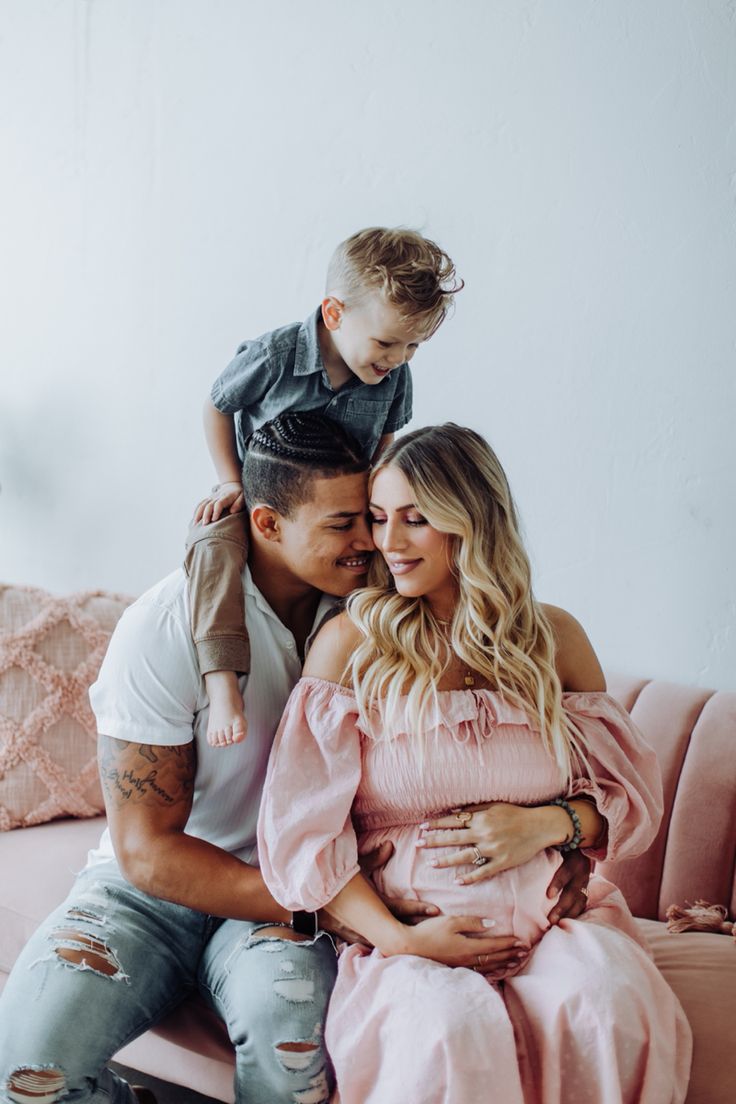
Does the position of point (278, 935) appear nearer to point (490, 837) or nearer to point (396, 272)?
point (490, 837)

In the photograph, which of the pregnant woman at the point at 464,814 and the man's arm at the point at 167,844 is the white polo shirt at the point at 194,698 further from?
the pregnant woman at the point at 464,814

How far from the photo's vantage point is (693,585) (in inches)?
88.7

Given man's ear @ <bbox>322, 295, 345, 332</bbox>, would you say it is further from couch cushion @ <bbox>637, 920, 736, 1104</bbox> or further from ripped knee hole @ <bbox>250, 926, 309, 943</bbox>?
couch cushion @ <bbox>637, 920, 736, 1104</bbox>

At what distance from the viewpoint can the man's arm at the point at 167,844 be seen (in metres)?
1.67

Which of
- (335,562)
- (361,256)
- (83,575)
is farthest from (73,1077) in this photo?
(83,575)

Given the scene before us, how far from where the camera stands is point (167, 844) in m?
1.68

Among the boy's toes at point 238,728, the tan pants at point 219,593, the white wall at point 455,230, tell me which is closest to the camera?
the boy's toes at point 238,728

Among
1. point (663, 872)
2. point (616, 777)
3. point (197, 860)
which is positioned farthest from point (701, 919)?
point (197, 860)

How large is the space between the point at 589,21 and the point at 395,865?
5.81 ft

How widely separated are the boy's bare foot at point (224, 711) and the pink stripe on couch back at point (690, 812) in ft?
2.88

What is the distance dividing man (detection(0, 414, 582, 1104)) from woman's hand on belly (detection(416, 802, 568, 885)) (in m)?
0.10

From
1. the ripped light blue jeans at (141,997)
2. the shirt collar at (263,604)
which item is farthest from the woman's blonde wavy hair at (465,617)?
the ripped light blue jeans at (141,997)

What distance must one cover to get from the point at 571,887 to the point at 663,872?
51 centimetres

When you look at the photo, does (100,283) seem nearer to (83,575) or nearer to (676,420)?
(83,575)
